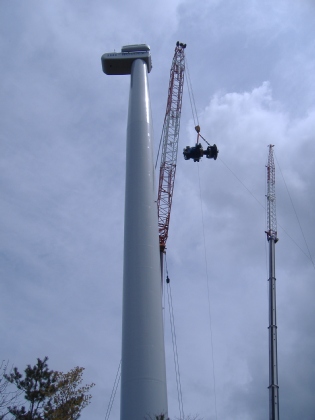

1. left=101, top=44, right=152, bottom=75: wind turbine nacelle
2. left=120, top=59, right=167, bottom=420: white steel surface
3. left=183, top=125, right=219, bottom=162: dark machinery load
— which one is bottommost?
left=120, top=59, right=167, bottom=420: white steel surface

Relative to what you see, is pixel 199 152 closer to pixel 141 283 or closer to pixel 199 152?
pixel 199 152

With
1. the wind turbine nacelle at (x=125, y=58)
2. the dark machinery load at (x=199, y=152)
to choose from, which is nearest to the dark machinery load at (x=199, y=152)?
the dark machinery load at (x=199, y=152)

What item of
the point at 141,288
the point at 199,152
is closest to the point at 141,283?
the point at 141,288

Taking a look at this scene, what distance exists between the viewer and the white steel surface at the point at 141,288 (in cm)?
3081

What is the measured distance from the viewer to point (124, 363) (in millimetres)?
32125

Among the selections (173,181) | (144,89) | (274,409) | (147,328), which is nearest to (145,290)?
(147,328)

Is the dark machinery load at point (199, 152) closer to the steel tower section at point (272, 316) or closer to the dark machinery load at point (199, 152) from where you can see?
the dark machinery load at point (199, 152)

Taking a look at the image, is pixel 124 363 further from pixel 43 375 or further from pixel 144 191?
pixel 144 191

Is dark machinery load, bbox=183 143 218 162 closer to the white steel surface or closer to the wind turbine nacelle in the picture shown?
the wind turbine nacelle

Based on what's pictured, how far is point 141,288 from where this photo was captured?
Result: 34281 millimetres

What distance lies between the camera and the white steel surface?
30.8m

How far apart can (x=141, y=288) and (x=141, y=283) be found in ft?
1.26

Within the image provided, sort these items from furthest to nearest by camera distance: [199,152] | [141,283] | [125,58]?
[199,152] → [125,58] → [141,283]

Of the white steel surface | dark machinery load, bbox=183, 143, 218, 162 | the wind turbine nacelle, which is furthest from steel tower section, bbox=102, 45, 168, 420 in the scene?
dark machinery load, bbox=183, 143, 218, 162
